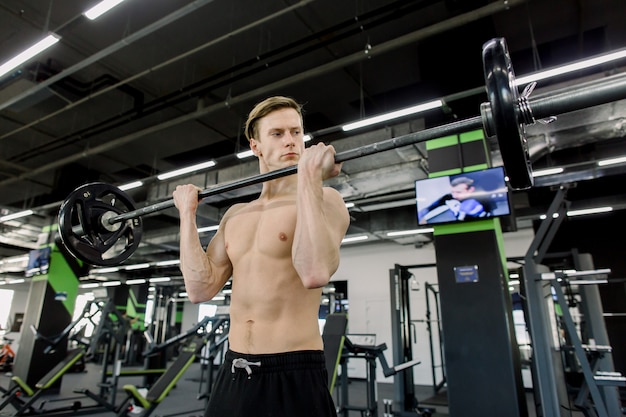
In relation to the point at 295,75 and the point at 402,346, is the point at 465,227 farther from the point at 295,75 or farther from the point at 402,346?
the point at 295,75

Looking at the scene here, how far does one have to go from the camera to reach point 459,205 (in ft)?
13.1

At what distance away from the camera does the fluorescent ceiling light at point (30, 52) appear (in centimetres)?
314

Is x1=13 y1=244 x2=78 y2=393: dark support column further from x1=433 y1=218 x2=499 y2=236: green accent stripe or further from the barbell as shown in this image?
the barbell

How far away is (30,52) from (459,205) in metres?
4.06

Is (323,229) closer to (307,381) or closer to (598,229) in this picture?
(307,381)

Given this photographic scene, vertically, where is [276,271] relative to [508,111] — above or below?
below

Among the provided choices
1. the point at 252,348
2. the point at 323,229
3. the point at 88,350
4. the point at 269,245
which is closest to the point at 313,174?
the point at 323,229

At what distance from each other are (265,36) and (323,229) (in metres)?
4.41

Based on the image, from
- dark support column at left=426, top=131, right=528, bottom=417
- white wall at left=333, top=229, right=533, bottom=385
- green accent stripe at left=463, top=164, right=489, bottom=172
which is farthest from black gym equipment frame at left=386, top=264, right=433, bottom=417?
white wall at left=333, top=229, right=533, bottom=385

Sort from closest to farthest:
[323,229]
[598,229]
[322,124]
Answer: [323,229], [322,124], [598,229]

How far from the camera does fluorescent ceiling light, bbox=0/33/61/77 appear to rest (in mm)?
3143

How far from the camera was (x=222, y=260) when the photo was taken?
1188mm

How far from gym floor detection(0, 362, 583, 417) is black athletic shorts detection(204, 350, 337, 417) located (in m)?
4.15

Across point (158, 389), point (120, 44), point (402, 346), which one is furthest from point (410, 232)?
point (120, 44)
